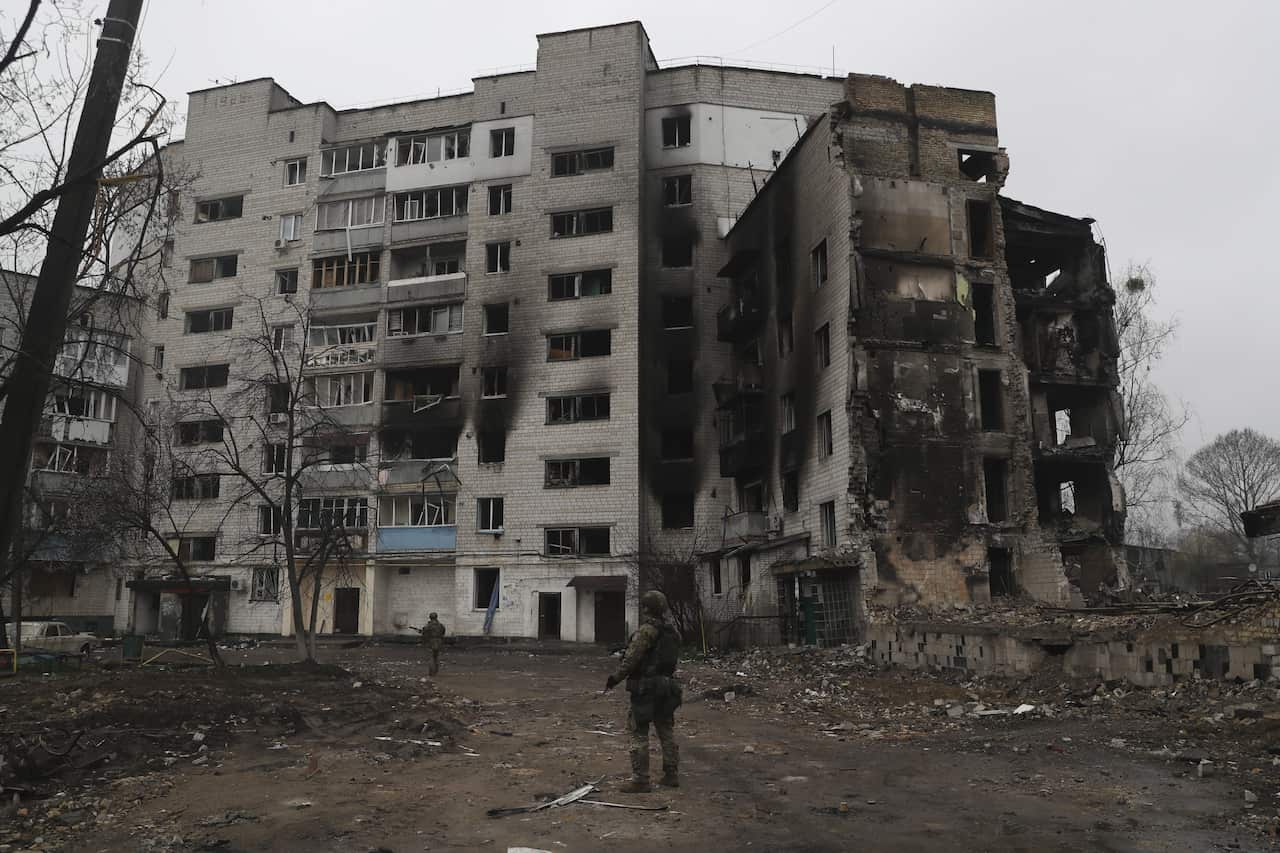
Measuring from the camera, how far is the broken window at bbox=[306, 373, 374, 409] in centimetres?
4066

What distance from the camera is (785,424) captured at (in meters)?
32.1

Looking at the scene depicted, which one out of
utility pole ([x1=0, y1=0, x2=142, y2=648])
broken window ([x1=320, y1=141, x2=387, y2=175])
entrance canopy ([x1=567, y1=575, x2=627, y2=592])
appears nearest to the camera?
utility pole ([x1=0, y1=0, x2=142, y2=648])

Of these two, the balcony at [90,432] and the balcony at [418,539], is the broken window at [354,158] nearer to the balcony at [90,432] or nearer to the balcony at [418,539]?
the balcony at [90,432]

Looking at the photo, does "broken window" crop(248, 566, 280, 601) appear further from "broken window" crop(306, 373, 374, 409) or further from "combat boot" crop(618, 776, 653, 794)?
"combat boot" crop(618, 776, 653, 794)

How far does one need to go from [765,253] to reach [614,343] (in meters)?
7.33

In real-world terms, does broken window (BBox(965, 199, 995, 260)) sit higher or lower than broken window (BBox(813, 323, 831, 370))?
higher

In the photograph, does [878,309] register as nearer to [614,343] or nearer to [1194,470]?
[614,343]

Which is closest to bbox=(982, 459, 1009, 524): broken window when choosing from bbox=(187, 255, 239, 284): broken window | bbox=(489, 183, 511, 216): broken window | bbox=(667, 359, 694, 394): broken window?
bbox=(667, 359, 694, 394): broken window

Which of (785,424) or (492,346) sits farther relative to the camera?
(492,346)

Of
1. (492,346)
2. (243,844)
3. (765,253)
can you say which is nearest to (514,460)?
(492,346)

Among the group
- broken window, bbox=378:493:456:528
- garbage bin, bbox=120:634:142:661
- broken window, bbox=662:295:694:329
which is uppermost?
broken window, bbox=662:295:694:329

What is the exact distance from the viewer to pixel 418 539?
127 feet

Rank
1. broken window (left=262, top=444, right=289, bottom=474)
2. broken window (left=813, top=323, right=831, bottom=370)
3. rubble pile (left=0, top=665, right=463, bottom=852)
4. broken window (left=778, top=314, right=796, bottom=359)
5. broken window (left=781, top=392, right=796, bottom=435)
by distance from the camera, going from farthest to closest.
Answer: broken window (left=778, top=314, right=796, bottom=359)
broken window (left=781, top=392, right=796, bottom=435)
broken window (left=813, top=323, right=831, bottom=370)
broken window (left=262, top=444, right=289, bottom=474)
rubble pile (left=0, top=665, right=463, bottom=852)

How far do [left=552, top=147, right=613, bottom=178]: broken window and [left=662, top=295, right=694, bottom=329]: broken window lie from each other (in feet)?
20.5
